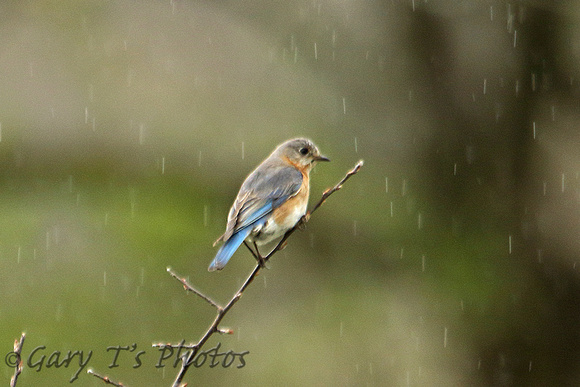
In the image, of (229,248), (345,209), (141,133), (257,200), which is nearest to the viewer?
(229,248)

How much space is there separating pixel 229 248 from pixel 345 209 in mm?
6155

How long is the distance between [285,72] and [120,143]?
3.02 meters

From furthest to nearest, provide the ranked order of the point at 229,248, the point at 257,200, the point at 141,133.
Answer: the point at 141,133 → the point at 257,200 → the point at 229,248

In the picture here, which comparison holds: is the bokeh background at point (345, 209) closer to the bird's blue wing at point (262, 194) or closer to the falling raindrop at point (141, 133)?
the falling raindrop at point (141, 133)

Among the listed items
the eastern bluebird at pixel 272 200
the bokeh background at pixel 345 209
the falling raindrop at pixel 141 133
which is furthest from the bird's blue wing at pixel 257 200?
the falling raindrop at pixel 141 133

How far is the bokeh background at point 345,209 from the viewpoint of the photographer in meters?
8.94

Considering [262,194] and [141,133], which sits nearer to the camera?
[262,194]

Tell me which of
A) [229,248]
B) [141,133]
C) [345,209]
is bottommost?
[345,209]

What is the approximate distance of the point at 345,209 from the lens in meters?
9.92

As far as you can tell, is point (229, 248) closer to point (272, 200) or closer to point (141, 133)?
point (272, 200)

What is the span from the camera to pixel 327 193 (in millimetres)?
3260

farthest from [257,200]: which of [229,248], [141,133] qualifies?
[141,133]

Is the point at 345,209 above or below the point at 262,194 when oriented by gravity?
below

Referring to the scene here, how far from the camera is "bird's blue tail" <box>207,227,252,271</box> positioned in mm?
3551
